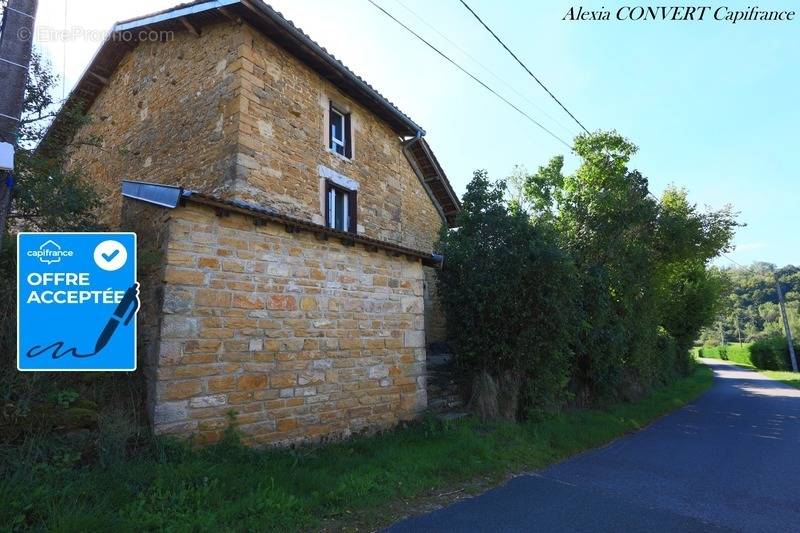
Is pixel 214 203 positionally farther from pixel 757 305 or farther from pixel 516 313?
pixel 757 305

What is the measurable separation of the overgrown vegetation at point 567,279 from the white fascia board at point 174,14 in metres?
5.81

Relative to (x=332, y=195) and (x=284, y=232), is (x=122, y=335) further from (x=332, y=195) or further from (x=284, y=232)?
(x=332, y=195)

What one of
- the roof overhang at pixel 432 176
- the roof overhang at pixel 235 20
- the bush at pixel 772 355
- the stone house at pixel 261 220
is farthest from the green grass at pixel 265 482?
the bush at pixel 772 355

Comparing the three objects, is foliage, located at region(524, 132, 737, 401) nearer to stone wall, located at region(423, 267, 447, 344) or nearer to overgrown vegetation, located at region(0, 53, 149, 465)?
stone wall, located at region(423, 267, 447, 344)

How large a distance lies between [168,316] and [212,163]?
445 centimetres

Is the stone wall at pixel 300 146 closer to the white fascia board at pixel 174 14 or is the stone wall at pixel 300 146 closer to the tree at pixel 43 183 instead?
the white fascia board at pixel 174 14

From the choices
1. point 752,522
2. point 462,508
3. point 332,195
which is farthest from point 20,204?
point 752,522

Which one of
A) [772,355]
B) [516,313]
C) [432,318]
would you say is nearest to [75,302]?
[516,313]

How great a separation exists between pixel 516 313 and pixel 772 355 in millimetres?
34629

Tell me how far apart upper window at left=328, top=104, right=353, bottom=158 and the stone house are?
0.04 metres

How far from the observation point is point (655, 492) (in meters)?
4.75

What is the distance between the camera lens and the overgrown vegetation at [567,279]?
7.65 m


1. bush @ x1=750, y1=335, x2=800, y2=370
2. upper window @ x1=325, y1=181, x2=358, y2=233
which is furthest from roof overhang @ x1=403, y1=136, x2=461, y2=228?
bush @ x1=750, y1=335, x2=800, y2=370

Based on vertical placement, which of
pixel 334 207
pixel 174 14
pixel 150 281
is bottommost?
pixel 150 281
